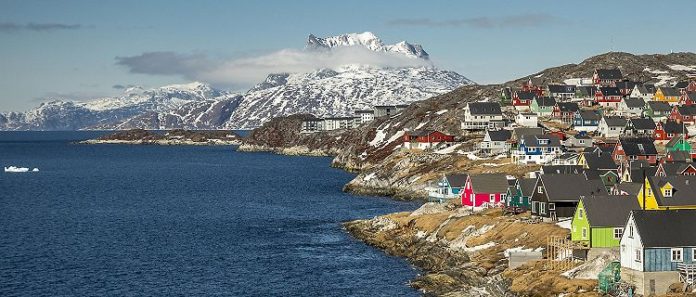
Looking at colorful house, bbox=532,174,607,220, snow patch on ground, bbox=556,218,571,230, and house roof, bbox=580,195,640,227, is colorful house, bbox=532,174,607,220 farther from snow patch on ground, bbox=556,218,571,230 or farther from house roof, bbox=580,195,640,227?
house roof, bbox=580,195,640,227

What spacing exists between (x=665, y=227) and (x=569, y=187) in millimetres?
30237

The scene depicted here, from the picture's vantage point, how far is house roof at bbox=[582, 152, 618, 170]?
129625mm

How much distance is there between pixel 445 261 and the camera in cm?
9094

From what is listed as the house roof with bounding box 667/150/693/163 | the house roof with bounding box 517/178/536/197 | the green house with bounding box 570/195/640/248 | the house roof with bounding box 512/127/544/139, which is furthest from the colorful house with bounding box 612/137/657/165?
the green house with bounding box 570/195/640/248

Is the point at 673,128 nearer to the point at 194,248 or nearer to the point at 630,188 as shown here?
the point at 630,188

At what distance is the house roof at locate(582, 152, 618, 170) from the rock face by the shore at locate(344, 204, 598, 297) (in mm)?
26119

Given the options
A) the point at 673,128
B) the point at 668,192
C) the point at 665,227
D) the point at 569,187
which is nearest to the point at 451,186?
the point at 569,187

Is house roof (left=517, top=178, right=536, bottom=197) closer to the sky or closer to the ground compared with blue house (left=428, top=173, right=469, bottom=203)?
closer to the sky

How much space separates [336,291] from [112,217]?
71826 mm

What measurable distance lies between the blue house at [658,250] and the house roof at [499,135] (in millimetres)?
124501

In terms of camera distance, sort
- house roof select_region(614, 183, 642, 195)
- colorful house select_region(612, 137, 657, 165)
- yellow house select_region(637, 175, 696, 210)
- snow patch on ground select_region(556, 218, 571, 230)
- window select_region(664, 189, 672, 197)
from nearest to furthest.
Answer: yellow house select_region(637, 175, 696, 210) → window select_region(664, 189, 672, 197) → snow patch on ground select_region(556, 218, 571, 230) → house roof select_region(614, 183, 642, 195) → colorful house select_region(612, 137, 657, 165)

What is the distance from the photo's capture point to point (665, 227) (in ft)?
217

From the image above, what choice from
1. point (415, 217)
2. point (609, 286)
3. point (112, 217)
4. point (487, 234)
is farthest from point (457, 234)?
point (112, 217)

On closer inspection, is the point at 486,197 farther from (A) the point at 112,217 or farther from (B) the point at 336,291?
(A) the point at 112,217
